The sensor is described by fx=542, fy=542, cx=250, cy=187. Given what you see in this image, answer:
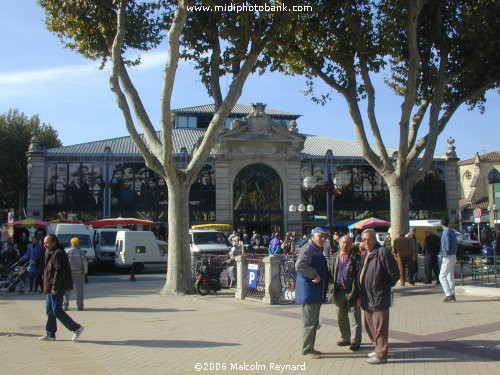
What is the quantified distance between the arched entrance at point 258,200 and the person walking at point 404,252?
24.6 m

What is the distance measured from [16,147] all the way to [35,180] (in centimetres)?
753

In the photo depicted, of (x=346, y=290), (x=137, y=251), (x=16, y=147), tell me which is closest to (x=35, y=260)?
(x=137, y=251)

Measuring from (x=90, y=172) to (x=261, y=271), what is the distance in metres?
28.2

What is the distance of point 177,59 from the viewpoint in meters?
15.8

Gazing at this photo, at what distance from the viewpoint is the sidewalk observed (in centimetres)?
741

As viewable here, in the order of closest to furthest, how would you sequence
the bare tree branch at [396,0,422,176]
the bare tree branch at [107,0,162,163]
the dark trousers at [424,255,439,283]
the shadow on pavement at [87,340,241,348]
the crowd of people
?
the shadow on pavement at [87,340,241,348]
the crowd of people
the bare tree branch at [107,0,162,163]
the bare tree branch at [396,0,422,176]
the dark trousers at [424,255,439,283]

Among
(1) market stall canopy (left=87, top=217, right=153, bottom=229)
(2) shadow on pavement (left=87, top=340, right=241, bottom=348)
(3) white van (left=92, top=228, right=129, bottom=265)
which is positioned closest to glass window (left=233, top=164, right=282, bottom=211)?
(1) market stall canopy (left=87, top=217, right=153, bottom=229)

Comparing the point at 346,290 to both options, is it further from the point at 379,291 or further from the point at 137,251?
the point at 137,251

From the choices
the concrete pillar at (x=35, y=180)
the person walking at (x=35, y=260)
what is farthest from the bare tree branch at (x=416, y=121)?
the concrete pillar at (x=35, y=180)

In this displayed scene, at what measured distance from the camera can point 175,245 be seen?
16.3 m

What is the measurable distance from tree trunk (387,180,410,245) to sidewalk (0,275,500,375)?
10.9 feet

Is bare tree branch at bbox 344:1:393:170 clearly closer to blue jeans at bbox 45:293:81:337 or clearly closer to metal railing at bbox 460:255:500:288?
metal railing at bbox 460:255:500:288

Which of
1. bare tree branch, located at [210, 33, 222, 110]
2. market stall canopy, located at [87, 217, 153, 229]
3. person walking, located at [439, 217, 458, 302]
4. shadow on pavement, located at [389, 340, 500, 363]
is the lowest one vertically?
shadow on pavement, located at [389, 340, 500, 363]

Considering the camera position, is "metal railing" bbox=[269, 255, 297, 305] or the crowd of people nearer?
the crowd of people
